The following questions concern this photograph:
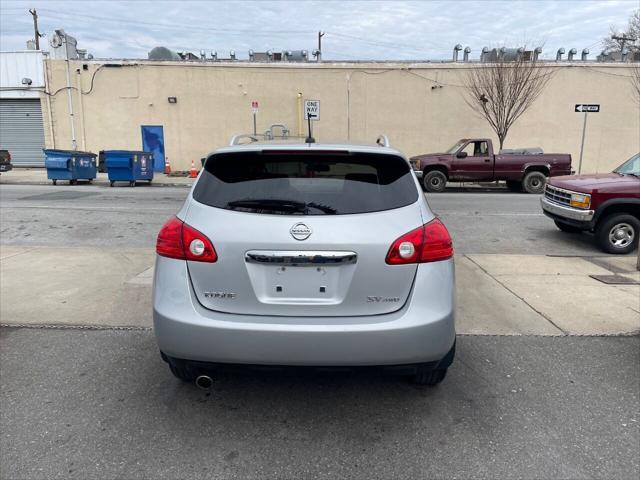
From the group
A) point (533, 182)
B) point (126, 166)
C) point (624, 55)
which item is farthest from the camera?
point (624, 55)

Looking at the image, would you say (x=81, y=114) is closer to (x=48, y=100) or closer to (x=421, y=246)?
(x=48, y=100)

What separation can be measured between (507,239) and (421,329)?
701 centimetres

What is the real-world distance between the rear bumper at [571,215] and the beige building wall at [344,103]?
16.2 meters

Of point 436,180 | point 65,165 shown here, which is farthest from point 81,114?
point 436,180

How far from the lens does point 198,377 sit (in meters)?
2.98

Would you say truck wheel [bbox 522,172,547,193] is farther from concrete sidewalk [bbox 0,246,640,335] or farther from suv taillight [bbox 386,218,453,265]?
suv taillight [bbox 386,218,453,265]

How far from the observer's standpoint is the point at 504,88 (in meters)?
22.4

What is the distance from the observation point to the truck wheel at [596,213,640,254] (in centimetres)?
796

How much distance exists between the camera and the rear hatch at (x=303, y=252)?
8.96 ft

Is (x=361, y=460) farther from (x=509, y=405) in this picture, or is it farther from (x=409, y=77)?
(x=409, y=77)

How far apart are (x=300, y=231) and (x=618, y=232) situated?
720cm

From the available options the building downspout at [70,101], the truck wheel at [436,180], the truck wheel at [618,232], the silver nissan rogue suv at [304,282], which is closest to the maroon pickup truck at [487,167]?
the truck wheel at [436,180]

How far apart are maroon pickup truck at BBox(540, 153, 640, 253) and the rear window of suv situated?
6.08 m

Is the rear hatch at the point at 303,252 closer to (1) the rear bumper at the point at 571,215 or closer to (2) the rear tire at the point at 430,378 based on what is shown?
(2) the rear tire at the point at 430,378
